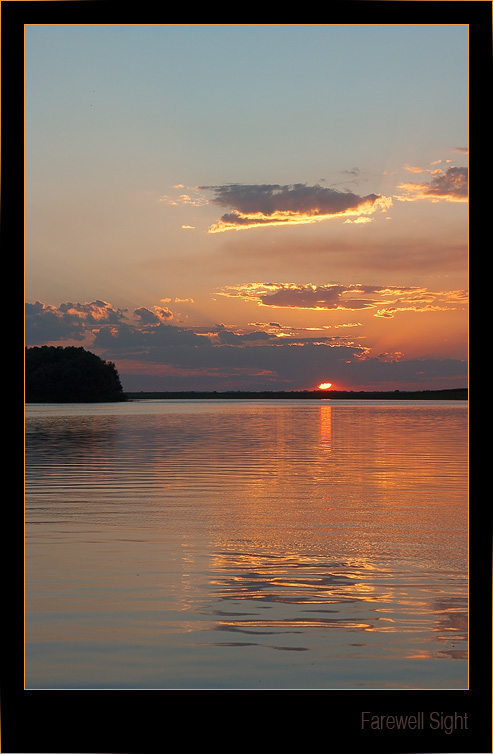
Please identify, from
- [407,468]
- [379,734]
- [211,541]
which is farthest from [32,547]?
[407,468]

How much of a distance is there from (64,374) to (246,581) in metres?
127

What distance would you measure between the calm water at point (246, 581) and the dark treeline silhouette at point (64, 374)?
113523mm

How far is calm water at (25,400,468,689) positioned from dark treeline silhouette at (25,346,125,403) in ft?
372

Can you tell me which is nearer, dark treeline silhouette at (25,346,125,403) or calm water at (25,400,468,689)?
calm water at (25,400,468,689)

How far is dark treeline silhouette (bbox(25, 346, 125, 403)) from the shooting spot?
436 ft

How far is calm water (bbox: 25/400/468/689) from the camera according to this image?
6.80 meters

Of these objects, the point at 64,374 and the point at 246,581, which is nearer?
the point at 246,581

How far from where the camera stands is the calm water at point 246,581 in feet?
22.3

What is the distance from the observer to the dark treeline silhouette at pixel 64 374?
132875mm

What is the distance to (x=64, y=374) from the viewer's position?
134000 mm

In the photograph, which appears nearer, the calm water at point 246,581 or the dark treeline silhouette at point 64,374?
the calm water at point 246,581

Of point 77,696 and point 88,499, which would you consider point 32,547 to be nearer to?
point 88,499
